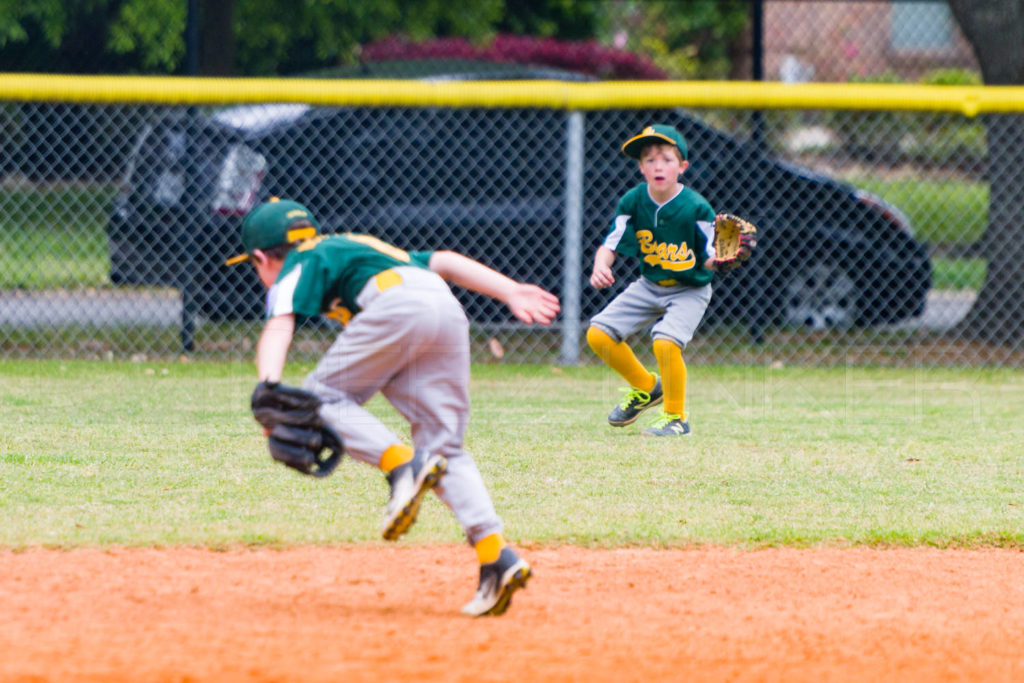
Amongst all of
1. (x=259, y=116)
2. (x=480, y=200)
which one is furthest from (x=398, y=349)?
(x=259, y=116)

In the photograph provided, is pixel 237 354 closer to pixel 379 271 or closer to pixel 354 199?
pixel 354 199

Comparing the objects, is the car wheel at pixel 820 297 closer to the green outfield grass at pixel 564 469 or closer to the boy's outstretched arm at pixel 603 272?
the green outfield grass at pixel 564 469

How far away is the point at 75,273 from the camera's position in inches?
351


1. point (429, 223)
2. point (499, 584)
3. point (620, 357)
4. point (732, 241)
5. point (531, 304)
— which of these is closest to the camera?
point (531, 304)

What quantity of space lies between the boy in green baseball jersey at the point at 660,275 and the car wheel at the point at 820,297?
294cm

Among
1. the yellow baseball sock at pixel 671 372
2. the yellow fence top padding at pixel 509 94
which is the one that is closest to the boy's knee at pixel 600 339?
the yellow baseball sock at pixel 671 372

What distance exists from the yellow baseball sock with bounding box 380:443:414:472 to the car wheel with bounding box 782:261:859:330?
20.2 feet

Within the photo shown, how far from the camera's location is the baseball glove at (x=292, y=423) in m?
3.28

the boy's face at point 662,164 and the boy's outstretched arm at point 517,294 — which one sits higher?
the boy's face at point 662,164

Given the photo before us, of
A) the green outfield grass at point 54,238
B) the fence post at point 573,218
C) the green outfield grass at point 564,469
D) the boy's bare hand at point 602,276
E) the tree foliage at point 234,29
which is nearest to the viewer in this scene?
the green outfield grass at point 564,469

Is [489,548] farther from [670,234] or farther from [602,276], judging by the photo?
[670,234]

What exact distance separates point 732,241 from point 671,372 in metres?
0.71

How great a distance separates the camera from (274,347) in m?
3.28

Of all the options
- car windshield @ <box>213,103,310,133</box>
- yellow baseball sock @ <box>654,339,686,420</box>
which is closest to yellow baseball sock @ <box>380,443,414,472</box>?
yellow baseball sock @ <box>654,339,686,420</box>
